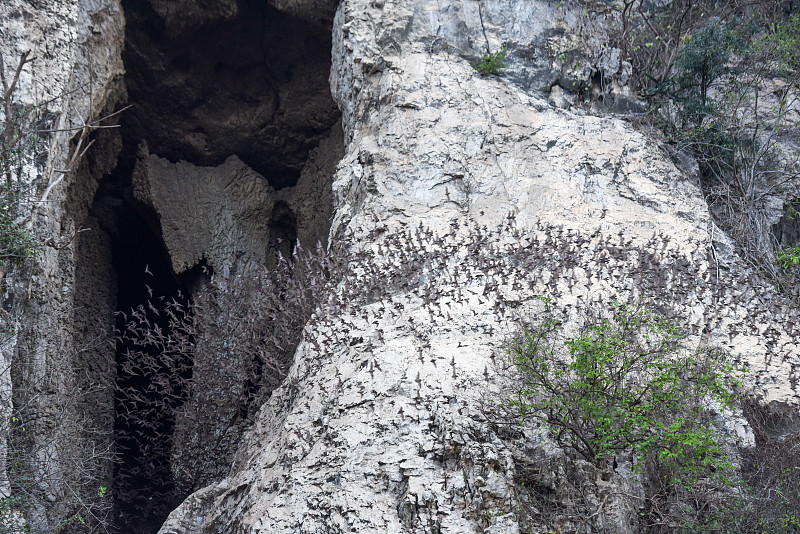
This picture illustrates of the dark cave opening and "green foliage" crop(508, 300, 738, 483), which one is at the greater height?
the dark cave opening

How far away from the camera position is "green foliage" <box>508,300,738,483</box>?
439cm

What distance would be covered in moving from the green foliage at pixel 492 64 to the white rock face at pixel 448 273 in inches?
3.9

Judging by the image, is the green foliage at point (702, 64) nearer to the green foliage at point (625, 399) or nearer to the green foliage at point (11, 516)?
the green foliage at point (625, 399)

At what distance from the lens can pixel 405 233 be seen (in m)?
6.59

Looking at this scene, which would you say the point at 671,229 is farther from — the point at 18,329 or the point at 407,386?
the point at 18,329

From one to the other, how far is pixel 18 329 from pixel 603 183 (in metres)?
5.94

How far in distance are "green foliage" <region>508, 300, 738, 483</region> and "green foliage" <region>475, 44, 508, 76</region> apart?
4034mm

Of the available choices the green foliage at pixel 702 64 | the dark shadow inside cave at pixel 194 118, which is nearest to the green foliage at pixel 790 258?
the green foliage at pixel 702 64

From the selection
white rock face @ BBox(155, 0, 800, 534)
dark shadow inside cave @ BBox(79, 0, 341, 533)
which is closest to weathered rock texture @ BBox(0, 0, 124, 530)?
dark shadow inside cave @ BBox(79, 0, 341, 533)

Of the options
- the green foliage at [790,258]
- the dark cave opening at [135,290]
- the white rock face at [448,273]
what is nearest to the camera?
the white rock face at [448,273]

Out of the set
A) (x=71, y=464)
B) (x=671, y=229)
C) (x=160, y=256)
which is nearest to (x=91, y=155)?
(x=160, y=256)

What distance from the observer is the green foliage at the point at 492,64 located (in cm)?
→ 801

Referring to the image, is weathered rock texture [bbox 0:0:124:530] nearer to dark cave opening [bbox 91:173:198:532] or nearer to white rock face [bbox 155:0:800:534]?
dark cave opening [bbox 91:173:198:532]

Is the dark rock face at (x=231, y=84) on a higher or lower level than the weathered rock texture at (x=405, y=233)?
higher
